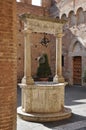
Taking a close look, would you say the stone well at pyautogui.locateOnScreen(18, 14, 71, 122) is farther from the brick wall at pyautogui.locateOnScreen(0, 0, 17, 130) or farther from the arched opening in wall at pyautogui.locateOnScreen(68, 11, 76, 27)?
the arched opening in wall at pyautogui.locateOnScreen(68, 11, 76, 27)

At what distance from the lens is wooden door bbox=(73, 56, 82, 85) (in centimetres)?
1798

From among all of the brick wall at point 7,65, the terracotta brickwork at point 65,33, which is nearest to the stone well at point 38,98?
the brick wall at point 7,65

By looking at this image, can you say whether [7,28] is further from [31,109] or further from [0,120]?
[31,109]

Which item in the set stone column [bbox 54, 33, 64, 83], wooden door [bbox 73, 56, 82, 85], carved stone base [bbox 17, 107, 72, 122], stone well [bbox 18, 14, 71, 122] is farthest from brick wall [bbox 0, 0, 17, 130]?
wooden door [bbox 73, 56, 82, 85]

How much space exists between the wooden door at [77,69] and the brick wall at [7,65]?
1496cm

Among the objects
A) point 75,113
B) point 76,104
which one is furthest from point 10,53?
point 76,104

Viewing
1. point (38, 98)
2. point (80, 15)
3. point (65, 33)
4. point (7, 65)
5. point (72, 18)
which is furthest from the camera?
point (65, 33)

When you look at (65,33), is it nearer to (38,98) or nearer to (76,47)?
(76,47)

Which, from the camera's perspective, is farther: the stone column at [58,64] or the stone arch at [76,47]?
the stone arch at [76,47]

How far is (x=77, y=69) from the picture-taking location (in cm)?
1822

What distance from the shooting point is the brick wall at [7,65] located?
10.1 ft

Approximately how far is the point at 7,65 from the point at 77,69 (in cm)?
1537

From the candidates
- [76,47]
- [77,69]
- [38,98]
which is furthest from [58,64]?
[77,69]

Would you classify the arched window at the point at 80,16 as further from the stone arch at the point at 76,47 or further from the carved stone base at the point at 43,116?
the carved stone base at the point at 43,116
